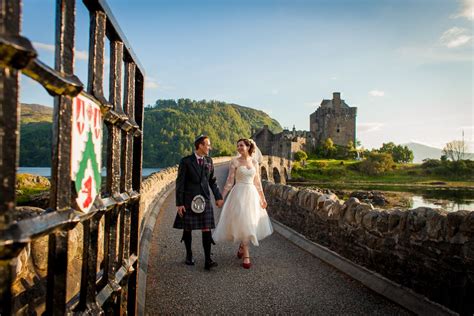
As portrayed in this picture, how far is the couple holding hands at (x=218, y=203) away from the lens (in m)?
6.27

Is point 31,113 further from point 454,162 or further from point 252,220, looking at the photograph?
point 454,162

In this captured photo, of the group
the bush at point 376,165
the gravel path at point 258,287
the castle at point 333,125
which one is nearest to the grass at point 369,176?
the bush at point 376,165

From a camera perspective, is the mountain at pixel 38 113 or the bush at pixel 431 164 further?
the bush at pixel 431 164

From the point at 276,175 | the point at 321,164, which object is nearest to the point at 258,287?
the point at 276,175

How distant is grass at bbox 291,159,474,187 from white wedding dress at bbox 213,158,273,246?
5427 centimetres

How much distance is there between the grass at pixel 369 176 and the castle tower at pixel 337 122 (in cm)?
1679

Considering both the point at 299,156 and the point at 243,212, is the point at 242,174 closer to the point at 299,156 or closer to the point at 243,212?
the point at 243,212

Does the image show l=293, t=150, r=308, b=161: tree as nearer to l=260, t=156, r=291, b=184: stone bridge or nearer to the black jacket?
l=260, t=156, r=291, b=184: stone bridge

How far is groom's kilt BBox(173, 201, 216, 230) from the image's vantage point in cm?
625

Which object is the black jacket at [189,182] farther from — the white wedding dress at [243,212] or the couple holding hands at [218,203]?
the white wedding dress at [243,212]

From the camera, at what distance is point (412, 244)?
14.4 feet

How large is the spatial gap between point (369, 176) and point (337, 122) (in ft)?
76.5

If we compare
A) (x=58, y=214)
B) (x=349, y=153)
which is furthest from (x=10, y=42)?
(x=349, y=153)

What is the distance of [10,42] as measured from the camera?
95 cm
